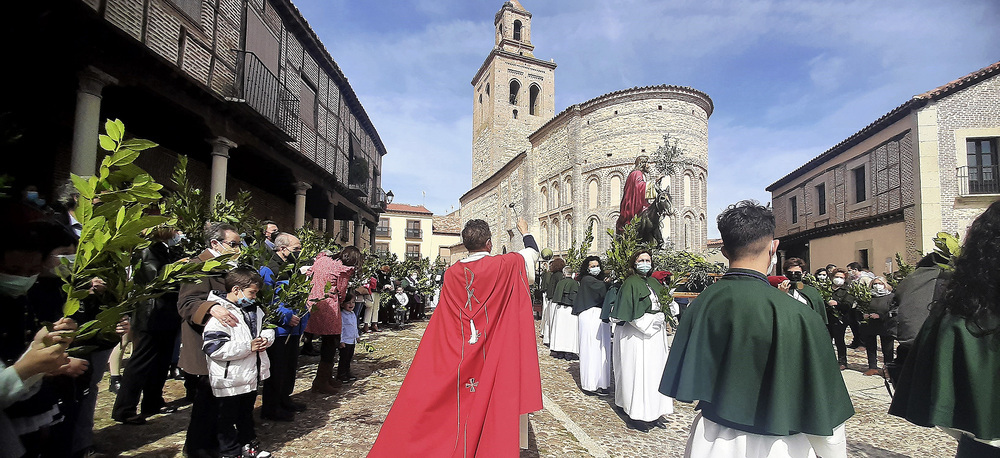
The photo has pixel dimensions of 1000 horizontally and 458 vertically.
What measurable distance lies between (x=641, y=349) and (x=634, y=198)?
6.63 metres

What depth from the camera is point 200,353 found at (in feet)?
13.1

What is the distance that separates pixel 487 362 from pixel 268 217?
14.6 meters

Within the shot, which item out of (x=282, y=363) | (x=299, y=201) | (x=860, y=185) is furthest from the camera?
(x=860, y=185)

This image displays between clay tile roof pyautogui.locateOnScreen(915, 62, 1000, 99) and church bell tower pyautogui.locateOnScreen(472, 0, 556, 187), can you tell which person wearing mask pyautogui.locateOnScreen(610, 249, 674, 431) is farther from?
church bell tower pyautogui.locateOnScreen(472, 0, 556, 187)

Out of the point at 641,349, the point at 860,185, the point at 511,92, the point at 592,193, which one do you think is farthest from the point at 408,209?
the point at 641,349

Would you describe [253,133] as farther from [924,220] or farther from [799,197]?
[799,197]

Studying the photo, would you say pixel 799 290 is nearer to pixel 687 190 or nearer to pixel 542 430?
pixel 542 430

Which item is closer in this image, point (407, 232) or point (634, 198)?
point (634, 198)

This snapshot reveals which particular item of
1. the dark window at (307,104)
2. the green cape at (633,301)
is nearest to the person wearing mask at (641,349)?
the green cape at (633,301)

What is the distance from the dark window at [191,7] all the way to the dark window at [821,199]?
27557 millimetres

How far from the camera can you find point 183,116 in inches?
370

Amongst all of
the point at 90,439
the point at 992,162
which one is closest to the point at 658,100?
the point at 992,162

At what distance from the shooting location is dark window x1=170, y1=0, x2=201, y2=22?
1004cm

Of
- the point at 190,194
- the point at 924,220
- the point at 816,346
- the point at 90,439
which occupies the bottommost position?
the point at 90,439
